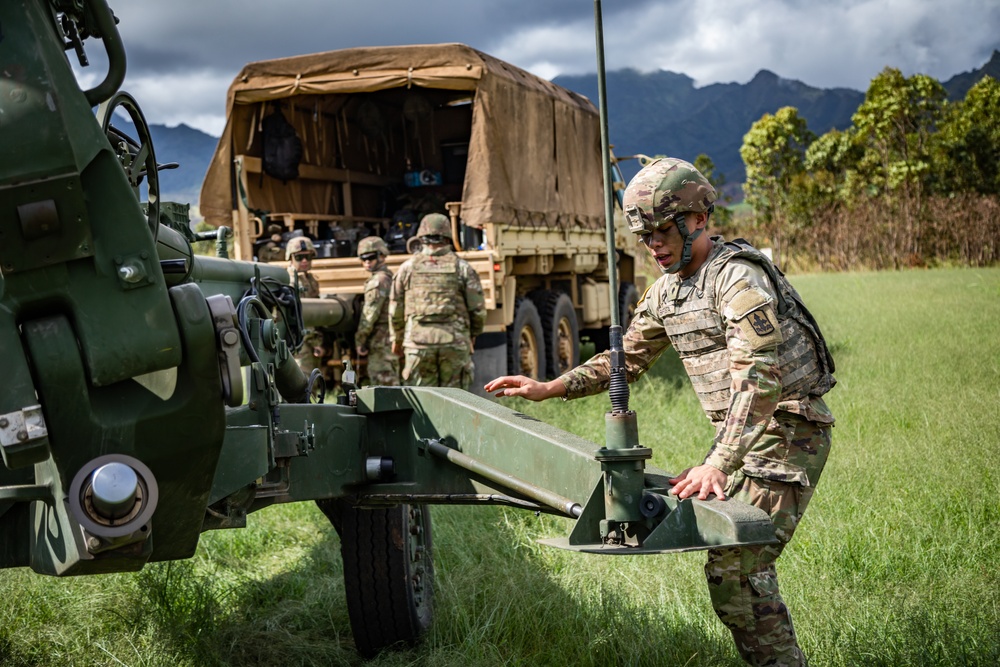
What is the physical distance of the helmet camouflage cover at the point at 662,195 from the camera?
3.24m

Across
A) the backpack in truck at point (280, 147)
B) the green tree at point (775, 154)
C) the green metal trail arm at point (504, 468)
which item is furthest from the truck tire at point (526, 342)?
the green tree at point (775, 154)

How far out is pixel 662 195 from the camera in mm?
3234

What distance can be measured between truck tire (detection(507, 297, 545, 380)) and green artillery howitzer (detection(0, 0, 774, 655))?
659 cm

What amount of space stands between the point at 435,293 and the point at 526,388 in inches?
189

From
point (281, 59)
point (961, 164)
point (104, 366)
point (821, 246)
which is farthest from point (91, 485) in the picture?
point (961, 164)

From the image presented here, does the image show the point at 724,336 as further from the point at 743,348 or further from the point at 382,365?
the point at 382,365

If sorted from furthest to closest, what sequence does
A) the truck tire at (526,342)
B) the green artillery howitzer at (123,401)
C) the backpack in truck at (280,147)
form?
the backpack in truck at (280,147) < the truck tire at (526,342) < the green artillery howitzer at (123,401)

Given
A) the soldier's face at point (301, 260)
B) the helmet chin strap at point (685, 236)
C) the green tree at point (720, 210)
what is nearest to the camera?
the helmet chin strap at point (685, 236)

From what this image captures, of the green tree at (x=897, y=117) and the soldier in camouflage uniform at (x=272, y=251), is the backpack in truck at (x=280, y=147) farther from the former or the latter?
the green tree at (x=897, y=117)

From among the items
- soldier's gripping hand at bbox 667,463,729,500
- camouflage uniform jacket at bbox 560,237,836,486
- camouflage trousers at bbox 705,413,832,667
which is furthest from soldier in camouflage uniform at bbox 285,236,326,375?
soldier's gripping hand at bbox 667,463,729,500

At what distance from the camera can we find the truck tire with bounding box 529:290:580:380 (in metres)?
10.9

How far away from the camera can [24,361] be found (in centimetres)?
221

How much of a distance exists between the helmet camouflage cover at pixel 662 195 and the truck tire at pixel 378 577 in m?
1.55

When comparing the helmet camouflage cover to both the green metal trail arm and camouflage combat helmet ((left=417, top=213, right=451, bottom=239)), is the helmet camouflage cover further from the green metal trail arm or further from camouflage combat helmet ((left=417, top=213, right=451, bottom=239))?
camouflage combat helmet ((left=417, top=213, right=451, bottom=239))
